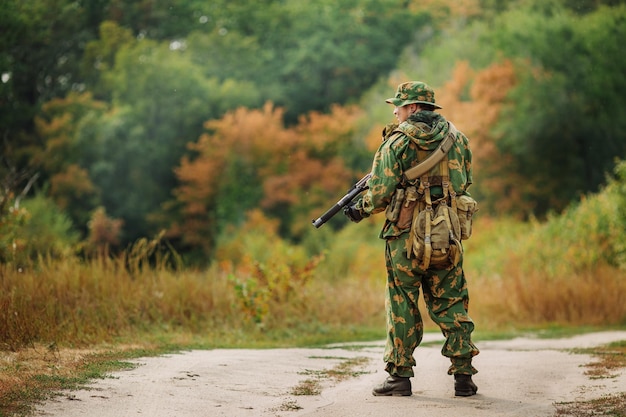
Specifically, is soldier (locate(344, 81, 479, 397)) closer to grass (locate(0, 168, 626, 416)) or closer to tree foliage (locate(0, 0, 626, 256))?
grass (locate(0, 168, 626, 416))

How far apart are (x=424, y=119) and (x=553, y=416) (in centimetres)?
226

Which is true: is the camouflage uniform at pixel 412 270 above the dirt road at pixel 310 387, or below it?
above

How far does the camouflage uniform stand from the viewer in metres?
7.09

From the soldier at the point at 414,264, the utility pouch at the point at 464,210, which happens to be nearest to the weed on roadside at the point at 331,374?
the soldier at the point at 414,264

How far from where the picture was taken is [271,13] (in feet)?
155

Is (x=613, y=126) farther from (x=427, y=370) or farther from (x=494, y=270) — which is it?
(x=427, y=370)

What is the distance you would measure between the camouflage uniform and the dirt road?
36 cm

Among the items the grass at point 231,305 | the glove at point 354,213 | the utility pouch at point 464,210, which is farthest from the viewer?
the grass at point 231,305

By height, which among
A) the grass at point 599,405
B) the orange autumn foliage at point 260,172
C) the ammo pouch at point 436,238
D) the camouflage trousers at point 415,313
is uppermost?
the orange autumn foliage at point 260,172

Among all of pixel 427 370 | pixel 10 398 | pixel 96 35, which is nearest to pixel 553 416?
pixel 427 370

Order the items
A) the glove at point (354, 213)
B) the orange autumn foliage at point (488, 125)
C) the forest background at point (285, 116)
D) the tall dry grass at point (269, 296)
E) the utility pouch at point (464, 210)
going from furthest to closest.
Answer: the orange autumn foliage at point (488, 125), the forest background at point (285, 116), the tall dry grass at point (269, 296), the glove at point (354, 213), the utility pouch at point (464, 210)

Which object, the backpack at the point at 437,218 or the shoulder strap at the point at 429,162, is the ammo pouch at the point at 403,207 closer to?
the backpack at the point at 437,218

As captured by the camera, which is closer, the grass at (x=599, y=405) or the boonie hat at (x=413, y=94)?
the grass at (x=599, y=405)

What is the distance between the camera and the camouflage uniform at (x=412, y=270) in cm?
709
